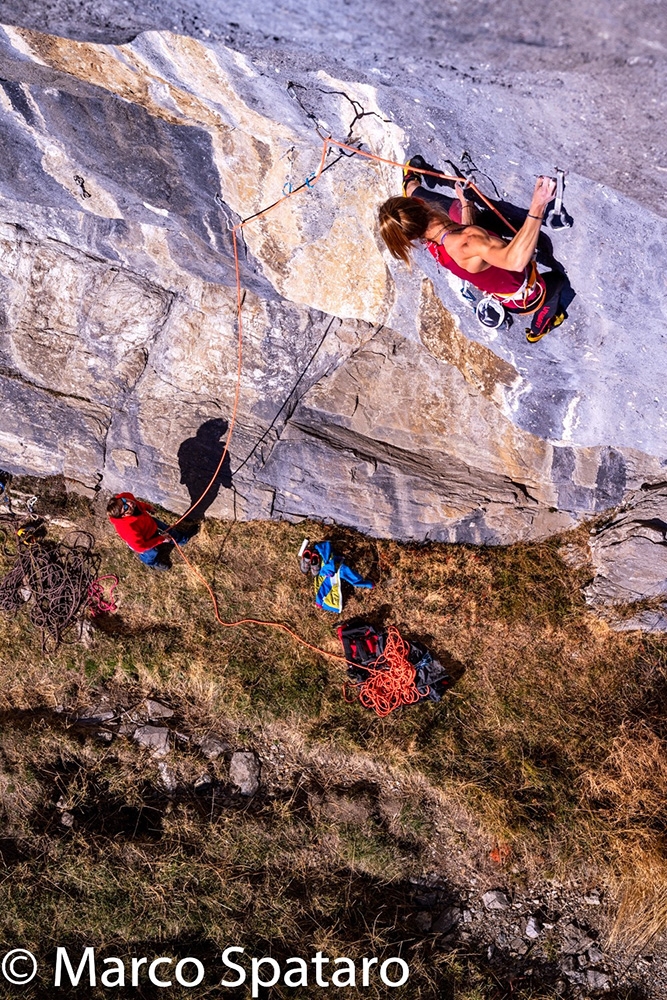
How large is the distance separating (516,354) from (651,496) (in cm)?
150

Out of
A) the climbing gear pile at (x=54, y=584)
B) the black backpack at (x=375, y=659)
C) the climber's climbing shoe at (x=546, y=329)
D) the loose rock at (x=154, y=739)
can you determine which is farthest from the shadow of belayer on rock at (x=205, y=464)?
the climber's climbing shoe at (x=546, y=329)

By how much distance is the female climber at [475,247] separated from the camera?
3.10 metres

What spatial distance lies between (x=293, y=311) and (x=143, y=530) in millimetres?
2004

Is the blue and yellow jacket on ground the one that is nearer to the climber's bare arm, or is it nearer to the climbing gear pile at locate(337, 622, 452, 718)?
the climbing gear pile at locate(337, 622, 452, 718)

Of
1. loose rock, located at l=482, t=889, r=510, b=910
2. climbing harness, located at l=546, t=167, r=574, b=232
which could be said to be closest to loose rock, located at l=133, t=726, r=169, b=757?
loose rock, located at l=482, t=889, r=510, b=910

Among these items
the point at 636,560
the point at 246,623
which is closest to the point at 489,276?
the point at 636,560

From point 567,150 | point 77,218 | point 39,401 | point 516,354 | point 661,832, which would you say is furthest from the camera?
point 39,401

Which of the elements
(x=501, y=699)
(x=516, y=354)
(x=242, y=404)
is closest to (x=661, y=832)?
(x=501, y=699)

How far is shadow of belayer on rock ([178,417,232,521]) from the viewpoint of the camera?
16.5 ft

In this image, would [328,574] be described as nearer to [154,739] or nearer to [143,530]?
[143,530]

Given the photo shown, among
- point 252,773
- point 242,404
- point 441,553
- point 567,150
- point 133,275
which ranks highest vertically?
point 567,150

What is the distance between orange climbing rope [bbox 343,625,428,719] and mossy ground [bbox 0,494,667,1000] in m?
0.16

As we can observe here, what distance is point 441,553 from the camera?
16.8 ft

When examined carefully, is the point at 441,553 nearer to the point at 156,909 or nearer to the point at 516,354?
the point at 516,354
